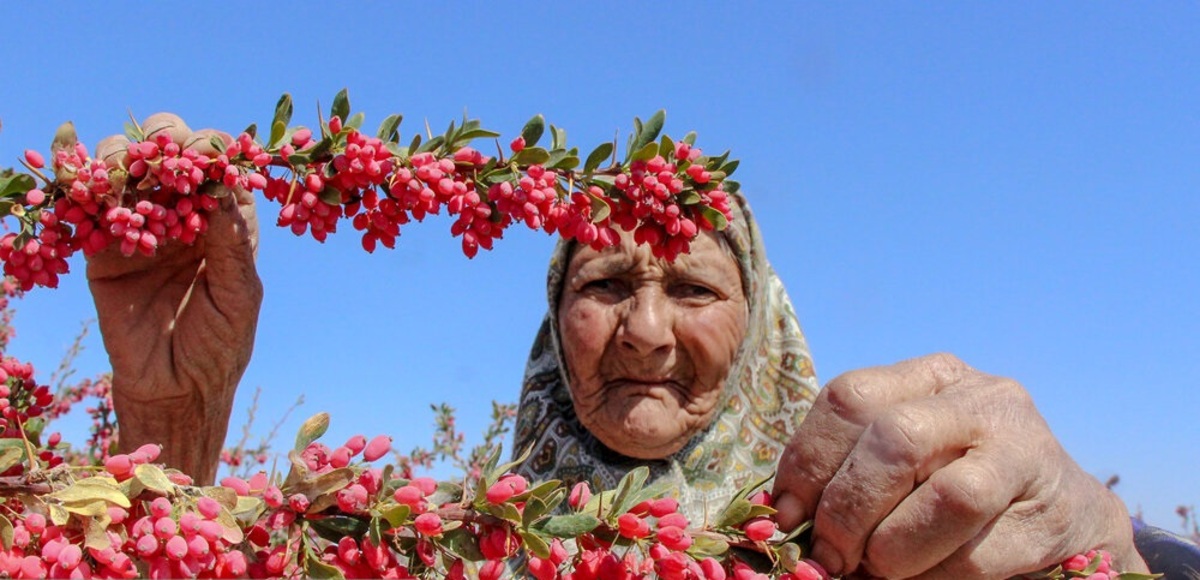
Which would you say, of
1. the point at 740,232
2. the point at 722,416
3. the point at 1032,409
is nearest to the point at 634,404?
the point at 722,416

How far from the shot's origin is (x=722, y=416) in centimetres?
375

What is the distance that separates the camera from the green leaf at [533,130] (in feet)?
6.40

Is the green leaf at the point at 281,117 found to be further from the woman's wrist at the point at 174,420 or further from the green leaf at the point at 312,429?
the woman's wrist at the point at 174,420

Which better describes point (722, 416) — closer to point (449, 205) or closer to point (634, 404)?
point (634, 404)

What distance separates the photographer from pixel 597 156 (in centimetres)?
201

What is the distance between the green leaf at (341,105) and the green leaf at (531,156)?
33 centimetres

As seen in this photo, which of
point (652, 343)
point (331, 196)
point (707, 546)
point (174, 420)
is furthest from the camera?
point (652, 343)

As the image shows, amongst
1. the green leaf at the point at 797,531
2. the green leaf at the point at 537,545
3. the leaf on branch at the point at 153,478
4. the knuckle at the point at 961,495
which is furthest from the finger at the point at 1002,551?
the leaf on branch at the point at 153,478

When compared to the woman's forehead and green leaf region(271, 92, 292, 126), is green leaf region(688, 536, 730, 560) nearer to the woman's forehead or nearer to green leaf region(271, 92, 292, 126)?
green leaf region(271, 92, 292, 126)

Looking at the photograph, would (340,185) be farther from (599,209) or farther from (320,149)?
(599,209)

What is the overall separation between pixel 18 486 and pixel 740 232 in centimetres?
259

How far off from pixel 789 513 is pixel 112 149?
1.54 meters

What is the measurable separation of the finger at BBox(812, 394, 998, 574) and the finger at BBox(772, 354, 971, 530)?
40 millimetres

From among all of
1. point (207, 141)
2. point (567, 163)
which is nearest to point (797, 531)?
point (567, 163)
